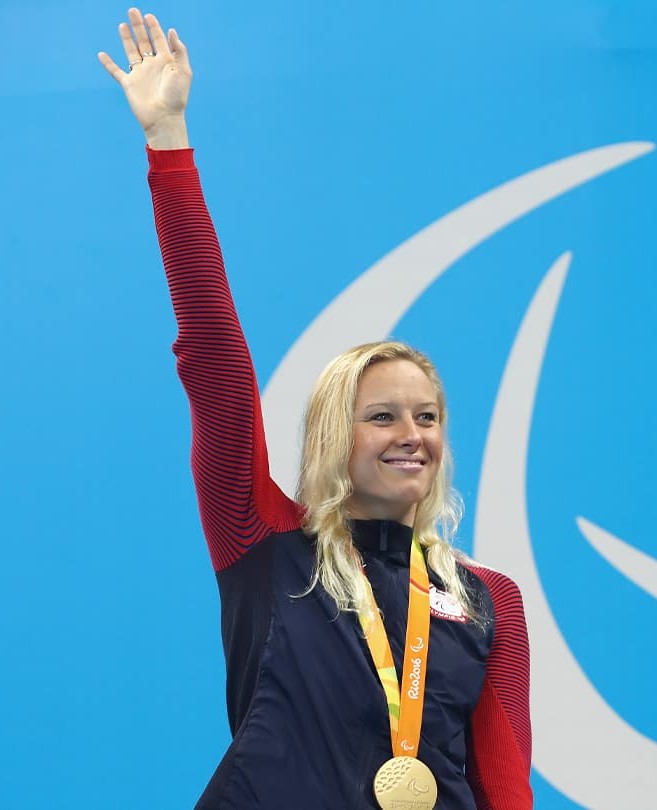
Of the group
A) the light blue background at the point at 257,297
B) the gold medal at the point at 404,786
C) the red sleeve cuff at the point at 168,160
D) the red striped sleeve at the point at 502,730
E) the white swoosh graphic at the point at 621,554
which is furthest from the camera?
the white swoosh graphic at the point at 621,554

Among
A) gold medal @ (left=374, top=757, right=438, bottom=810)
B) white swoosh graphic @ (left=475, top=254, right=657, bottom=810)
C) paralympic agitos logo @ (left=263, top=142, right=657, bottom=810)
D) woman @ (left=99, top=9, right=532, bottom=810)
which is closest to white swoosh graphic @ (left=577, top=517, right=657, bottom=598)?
paralympic agitos logo @ (left=263, top=142, right=657, bottom=810)

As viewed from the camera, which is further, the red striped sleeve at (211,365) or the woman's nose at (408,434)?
the woman's nose at (408,434)

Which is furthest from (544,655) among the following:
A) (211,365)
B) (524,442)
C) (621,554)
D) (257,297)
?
(211,365)

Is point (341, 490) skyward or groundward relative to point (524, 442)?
skyward

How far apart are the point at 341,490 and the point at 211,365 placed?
280 mm

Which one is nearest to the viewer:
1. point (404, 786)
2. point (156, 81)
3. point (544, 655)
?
point (404, 786)

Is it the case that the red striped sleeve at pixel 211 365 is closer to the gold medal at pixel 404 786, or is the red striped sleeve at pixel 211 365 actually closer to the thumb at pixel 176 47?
the thumb at pixel 176 47

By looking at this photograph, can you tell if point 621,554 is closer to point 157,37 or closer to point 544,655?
point 544,655

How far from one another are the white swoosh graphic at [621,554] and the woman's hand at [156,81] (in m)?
Answer: 1.77

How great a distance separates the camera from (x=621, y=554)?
304cm

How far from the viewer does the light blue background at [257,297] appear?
2939mm

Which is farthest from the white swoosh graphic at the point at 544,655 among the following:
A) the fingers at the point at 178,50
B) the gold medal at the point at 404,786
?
the fingers at the point at 178,50

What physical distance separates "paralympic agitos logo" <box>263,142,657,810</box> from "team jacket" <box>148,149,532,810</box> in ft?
4.14

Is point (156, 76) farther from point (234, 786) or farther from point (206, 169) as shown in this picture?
point (206, 169)
